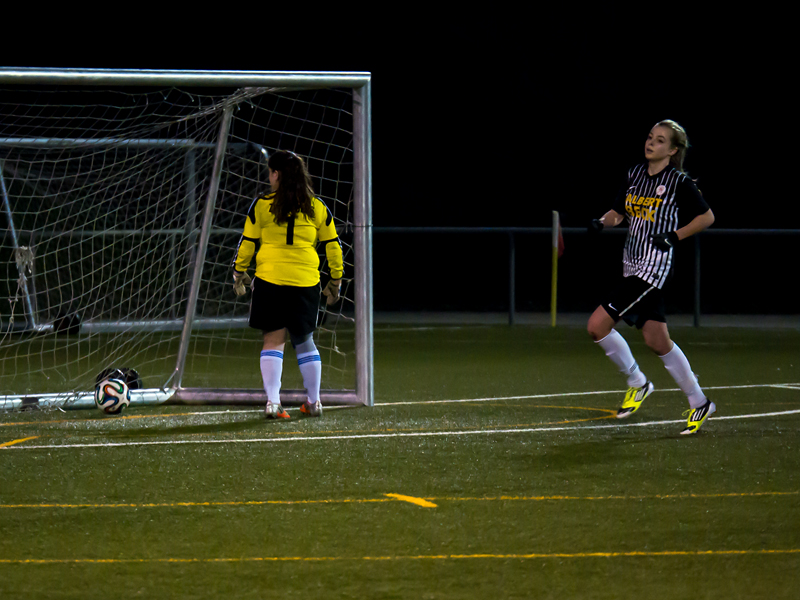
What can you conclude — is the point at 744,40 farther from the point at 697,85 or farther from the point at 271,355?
the point at 271,355

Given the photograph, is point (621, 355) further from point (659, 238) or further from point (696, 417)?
point (659, 238)

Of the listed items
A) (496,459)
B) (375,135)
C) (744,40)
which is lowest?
(496,459)

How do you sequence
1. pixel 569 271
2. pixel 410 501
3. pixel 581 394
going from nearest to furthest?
1. pixel 410 501
2. pixel 581 394
3. pixel 569 271

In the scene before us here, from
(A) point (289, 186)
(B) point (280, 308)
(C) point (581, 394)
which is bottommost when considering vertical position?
(C) point (581, 394)

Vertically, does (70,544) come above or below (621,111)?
below

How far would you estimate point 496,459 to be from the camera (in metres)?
5.40

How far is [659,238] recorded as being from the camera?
238 inches

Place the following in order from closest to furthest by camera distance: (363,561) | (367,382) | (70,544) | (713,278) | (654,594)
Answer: (654,594) → (363,561) → (70,544) → (367,382) → (713,278)

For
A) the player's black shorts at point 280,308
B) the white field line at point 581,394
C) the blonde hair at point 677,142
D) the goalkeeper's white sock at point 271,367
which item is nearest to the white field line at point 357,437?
the goalkeeper's white sock at point 271,367

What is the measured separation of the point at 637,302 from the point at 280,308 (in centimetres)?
219

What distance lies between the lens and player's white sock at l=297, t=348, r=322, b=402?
695 cm

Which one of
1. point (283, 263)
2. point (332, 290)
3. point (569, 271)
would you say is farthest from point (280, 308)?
point (569, 271)

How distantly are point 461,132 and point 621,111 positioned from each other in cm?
330

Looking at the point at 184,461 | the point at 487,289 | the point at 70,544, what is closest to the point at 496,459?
the point at 184,461
